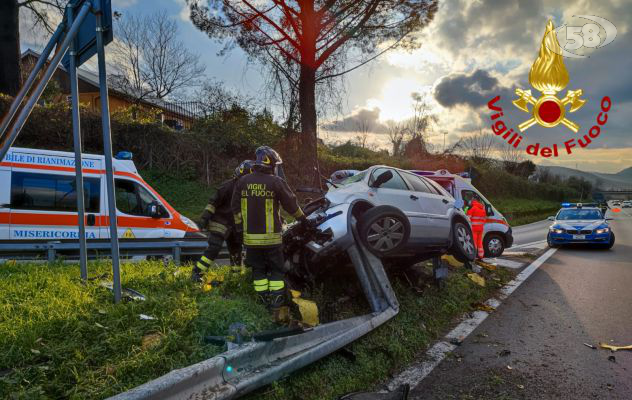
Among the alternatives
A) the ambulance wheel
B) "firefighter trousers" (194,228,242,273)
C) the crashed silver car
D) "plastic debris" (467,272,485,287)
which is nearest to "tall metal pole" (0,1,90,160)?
"firefighter trousers" (194,228,242,273)

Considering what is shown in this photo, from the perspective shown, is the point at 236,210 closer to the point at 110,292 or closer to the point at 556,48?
the point at 110,292

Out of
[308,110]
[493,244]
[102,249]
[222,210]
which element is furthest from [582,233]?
[102,249]

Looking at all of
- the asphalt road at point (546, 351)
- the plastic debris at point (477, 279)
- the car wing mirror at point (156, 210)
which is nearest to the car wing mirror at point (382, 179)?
the asphalt road at point (546, 351)

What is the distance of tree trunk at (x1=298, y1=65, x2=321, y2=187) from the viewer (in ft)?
38.5

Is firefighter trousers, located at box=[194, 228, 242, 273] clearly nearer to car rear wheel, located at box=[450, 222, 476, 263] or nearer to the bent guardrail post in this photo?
the bent guardrail post

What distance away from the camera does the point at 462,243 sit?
20.6ft

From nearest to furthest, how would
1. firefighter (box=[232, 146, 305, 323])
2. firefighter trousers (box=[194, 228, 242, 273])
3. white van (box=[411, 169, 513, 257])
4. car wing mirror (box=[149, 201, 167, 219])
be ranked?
firefighter (box=[232, 146, 305, 323]), firefighter trousers (box=[194, 228, 242, 273]), car wing mirror (box=[149, 201, 167, 219]), white van (box=[411, 169, 513, 257])

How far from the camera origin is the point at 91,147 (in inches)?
551

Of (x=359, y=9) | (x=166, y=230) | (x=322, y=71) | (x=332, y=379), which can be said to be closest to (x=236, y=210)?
(x=332, y=379)

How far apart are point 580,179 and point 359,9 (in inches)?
3051

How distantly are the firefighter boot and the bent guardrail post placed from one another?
44 cm

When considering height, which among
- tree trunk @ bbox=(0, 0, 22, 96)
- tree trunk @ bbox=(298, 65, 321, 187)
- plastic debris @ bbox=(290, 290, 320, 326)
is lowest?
plastic debris @ bbox=(290, 290, 320, 326)

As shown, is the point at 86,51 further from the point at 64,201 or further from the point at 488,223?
the point at 488,223

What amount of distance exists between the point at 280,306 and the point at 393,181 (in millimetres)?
2579
